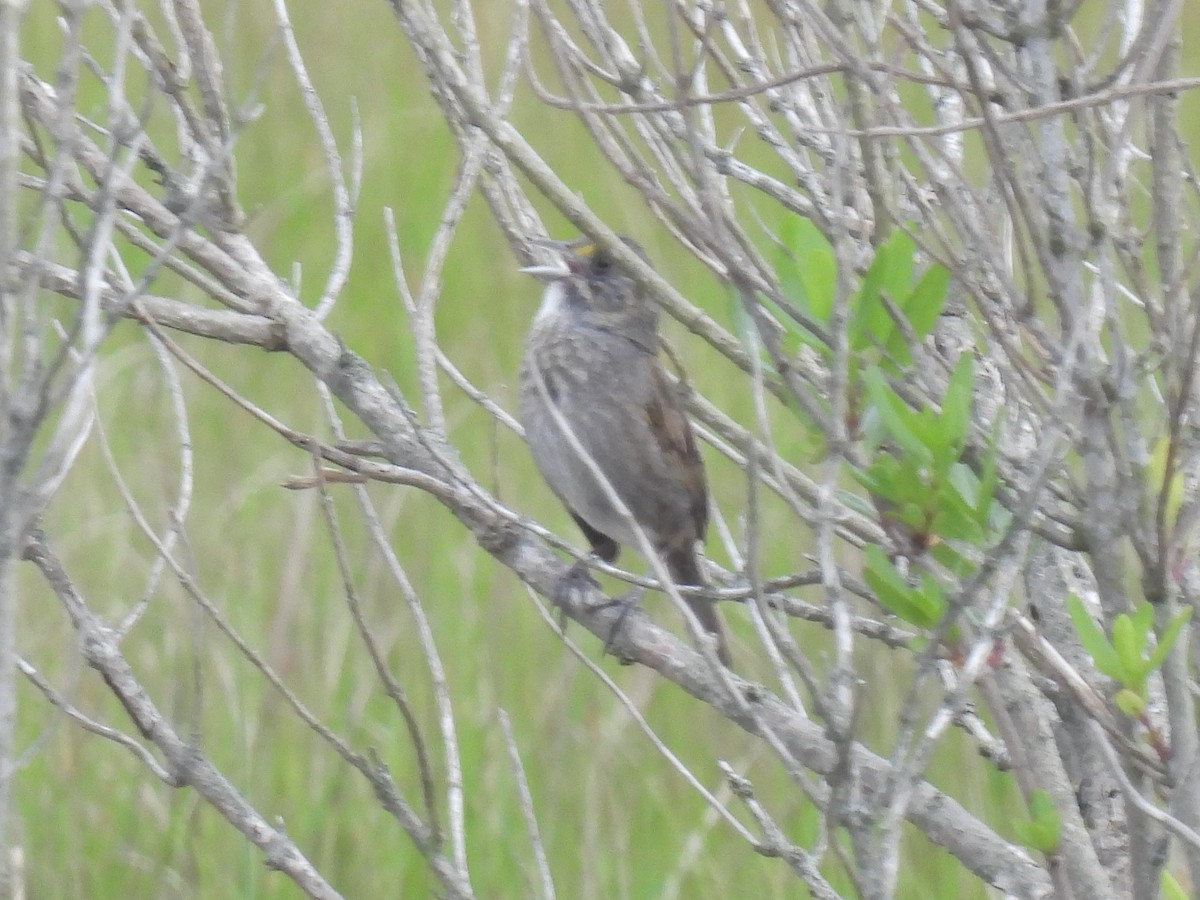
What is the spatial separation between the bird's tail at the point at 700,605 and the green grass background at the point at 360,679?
373 mm

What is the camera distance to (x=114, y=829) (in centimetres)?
413

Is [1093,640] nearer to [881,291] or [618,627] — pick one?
[881,291]

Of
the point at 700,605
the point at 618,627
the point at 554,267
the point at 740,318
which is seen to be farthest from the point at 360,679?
the point at 740,318

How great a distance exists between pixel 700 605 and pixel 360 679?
1108 millimetres

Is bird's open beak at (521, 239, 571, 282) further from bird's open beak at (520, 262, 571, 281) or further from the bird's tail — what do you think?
the bird's tail

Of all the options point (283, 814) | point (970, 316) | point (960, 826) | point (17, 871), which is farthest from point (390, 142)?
point (960, 826)

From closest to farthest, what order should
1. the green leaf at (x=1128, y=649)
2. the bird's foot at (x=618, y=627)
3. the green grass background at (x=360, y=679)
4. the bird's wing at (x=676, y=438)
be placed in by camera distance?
the green leaf at (x=1128, y=649)
the bird's foot at (x=618, y=627)
the green grass background at (x=360, y=679)
the bird's wing at (x=676, y=438)

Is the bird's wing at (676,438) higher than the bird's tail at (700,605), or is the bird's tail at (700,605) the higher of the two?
the bird's wing at (676,438)

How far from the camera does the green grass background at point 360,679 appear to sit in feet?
13.1

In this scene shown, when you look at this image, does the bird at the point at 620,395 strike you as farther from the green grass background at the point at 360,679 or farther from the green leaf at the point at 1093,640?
the green leaf at the point at 1093,640

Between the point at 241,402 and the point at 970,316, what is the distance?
3.33 ft

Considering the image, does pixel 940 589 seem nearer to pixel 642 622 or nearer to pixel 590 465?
pixel 590 465

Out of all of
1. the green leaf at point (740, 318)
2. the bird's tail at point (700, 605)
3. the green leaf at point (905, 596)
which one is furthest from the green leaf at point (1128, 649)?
the bird's tail at point (700, 605)

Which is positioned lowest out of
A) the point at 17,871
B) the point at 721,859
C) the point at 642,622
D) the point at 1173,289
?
the point at 17,871
